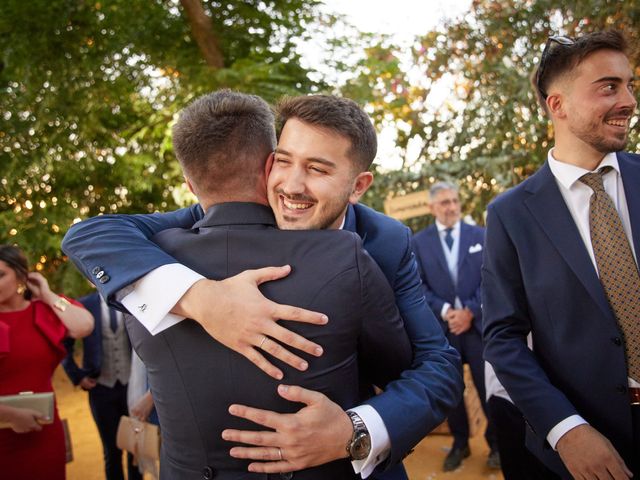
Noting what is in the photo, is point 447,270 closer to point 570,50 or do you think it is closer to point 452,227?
point 452,227

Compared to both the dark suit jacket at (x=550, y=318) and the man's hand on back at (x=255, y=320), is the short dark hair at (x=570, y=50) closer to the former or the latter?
the dark suit jacket at (x=550, y=318)

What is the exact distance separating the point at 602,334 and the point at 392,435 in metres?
0.94

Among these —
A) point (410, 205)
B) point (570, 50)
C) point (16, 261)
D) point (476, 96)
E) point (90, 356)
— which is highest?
point (476, 96)

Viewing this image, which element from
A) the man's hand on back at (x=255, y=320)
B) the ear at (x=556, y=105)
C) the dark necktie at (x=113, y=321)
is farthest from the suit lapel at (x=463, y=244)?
the man's hand on back at (x=255, y=320)

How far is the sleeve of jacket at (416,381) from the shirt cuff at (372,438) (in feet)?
0.05

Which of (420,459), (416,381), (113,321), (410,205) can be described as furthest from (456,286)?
(416,381)

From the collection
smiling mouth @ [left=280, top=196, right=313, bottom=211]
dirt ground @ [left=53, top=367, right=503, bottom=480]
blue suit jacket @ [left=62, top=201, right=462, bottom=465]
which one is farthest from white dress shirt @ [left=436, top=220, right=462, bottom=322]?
smiling mouth @ [left=280, top=196, right=313, bottom=211]

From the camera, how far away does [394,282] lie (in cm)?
189

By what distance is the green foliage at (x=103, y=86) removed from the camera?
8.06m

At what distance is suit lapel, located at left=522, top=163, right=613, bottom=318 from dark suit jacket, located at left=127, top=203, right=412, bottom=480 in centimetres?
80

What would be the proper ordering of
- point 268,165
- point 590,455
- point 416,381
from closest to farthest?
1. point 416,381
2. point 268,165
3. point 590,455

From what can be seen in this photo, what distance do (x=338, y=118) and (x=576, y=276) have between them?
1044 millimetres

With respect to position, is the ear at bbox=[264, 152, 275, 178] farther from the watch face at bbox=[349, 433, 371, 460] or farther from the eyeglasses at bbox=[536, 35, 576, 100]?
the eyeglasses at bbox=[536, 35, 576, 100]

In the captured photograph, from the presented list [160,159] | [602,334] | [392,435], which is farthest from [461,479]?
[160,159]
